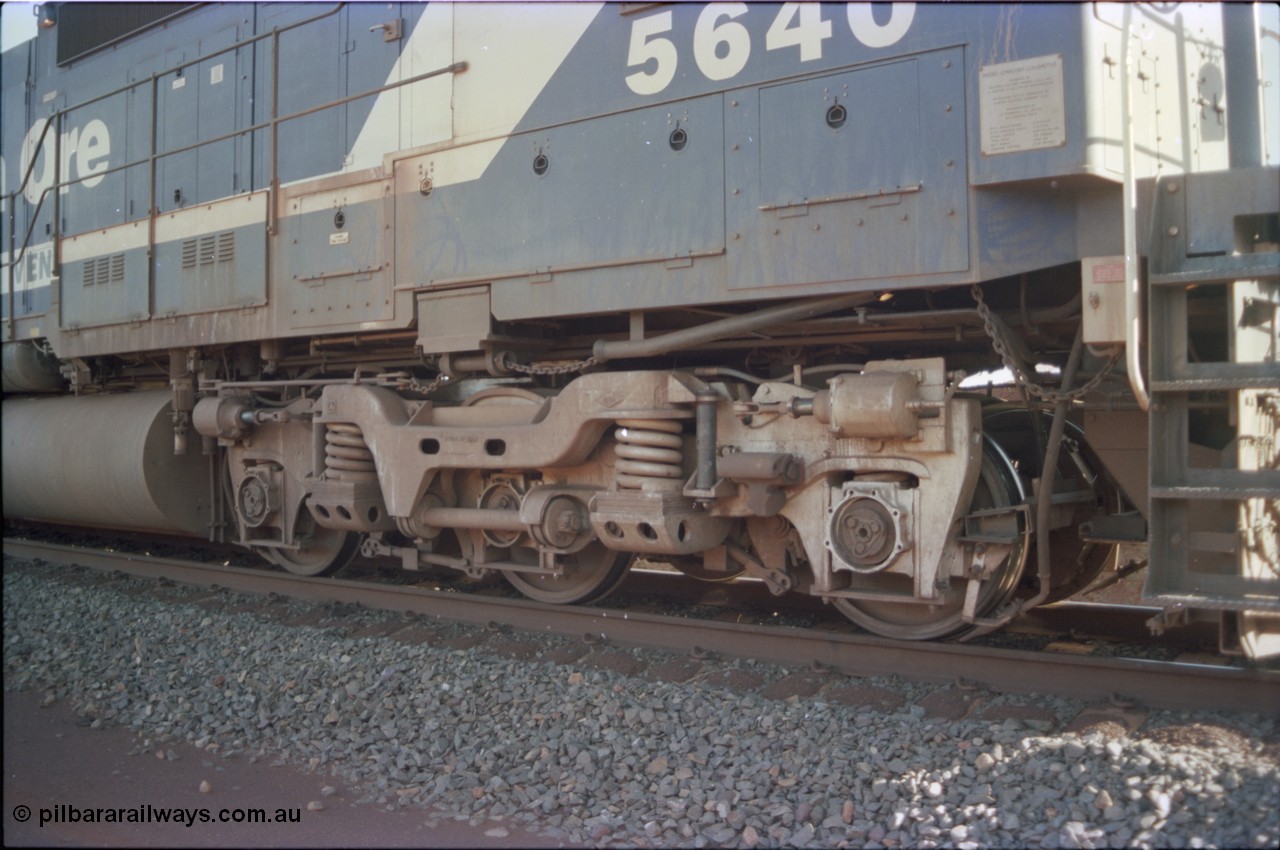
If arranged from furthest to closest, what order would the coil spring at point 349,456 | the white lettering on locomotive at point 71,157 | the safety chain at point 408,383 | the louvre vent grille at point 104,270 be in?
1. the white lettering on locomotive at point 71,157
2. the louvre vent grille at point 104,270
3. the coil spring at point 349,456
4. the safety chain at point 408,383

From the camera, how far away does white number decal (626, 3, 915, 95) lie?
4566mm

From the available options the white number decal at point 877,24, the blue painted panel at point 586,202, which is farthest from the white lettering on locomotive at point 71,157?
the white number decal at point 877,24

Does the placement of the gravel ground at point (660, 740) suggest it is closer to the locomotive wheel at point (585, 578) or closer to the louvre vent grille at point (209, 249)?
the locomotive wheel at point (585, 578)

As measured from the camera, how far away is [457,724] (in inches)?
182

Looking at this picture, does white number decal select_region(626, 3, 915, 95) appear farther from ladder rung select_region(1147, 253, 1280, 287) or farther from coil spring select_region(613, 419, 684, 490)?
coil spring select_region(613, 419, 684, 490)

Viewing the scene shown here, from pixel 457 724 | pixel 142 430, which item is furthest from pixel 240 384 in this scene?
pixel 457 724

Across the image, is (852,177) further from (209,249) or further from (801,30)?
(209,249)

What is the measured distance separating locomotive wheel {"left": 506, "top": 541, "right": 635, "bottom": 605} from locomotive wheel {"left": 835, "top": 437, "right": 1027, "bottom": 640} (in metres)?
1.54

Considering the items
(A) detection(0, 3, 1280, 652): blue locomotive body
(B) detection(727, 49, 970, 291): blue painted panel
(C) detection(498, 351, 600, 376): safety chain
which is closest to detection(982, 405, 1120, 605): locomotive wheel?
(A) detection(0, 3, 1280, 652): blue locomotive body

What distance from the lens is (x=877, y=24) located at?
15.0 feet

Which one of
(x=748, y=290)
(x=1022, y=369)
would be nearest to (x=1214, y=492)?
(x=1022, y=369)

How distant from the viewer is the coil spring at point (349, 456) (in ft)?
22.1

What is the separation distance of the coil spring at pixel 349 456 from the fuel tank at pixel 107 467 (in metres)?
2.17

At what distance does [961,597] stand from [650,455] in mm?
1742
